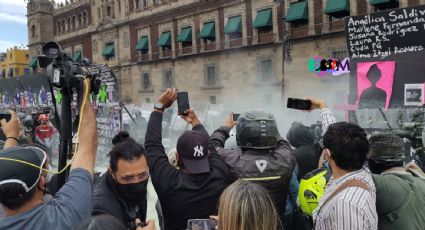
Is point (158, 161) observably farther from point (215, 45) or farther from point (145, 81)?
point (145, 81)

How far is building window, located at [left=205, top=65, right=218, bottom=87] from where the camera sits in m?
27.3

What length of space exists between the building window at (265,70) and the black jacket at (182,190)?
2206 centimetres

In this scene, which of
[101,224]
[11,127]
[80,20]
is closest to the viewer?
[101,224]

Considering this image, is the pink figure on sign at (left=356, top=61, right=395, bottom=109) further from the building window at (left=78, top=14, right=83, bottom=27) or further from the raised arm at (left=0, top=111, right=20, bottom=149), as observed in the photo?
the building window at (left=78, top=14, right=83, bottom=27)

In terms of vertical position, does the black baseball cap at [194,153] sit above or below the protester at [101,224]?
above

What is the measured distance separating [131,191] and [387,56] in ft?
12.9

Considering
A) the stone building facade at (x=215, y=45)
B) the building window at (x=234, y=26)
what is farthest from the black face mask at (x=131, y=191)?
the building window at (x=234, y=26)

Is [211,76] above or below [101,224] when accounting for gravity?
above

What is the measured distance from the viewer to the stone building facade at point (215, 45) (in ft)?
72.0

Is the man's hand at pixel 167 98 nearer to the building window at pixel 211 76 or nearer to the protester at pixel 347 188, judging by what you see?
the protester at pixel 347 188

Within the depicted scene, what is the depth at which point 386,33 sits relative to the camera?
191 inches

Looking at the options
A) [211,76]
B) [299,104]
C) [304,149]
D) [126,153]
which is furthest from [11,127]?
[211,76]

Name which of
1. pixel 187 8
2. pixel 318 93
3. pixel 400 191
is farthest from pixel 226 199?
pixel 187 8

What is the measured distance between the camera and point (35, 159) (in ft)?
5.31
